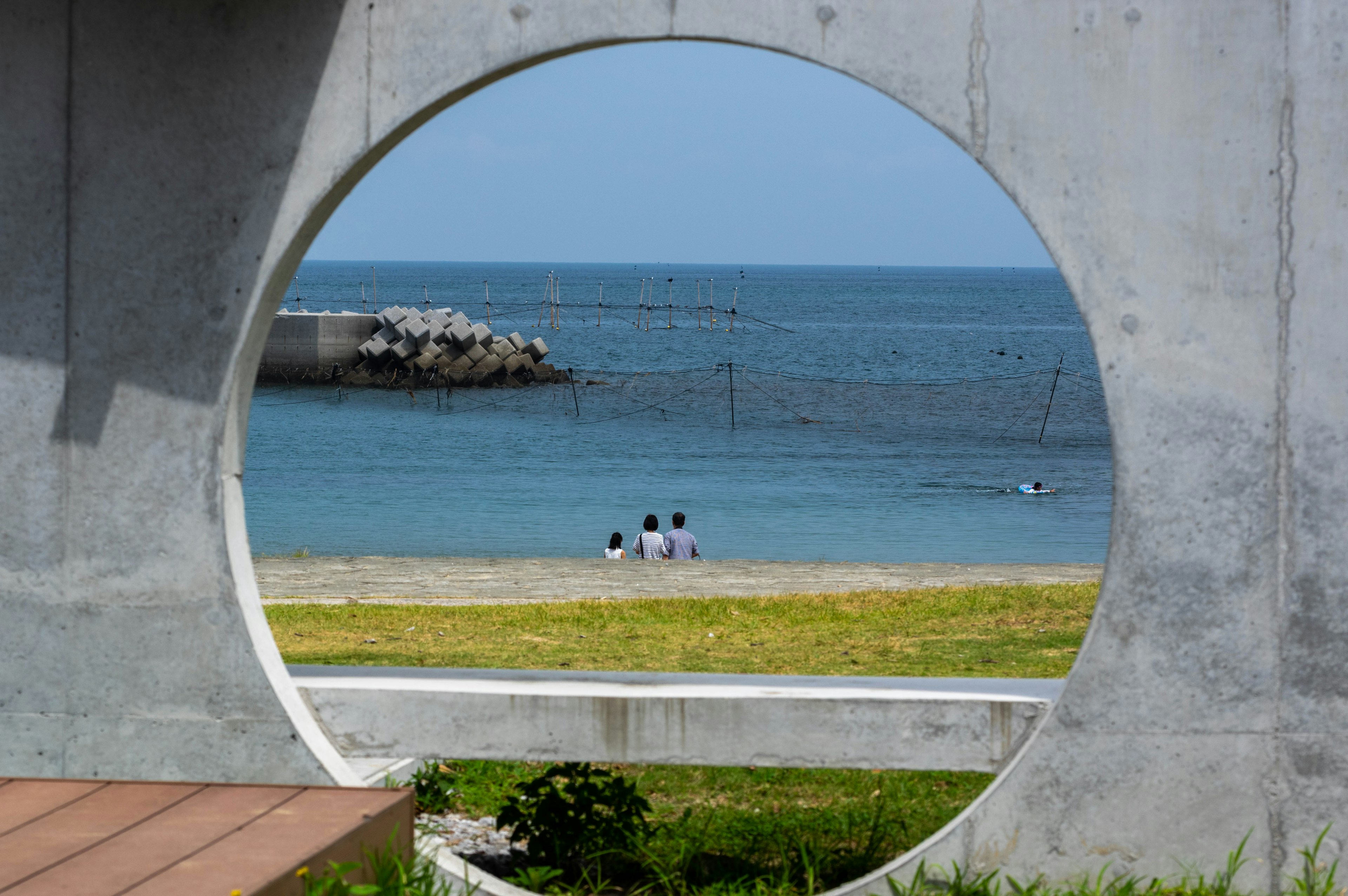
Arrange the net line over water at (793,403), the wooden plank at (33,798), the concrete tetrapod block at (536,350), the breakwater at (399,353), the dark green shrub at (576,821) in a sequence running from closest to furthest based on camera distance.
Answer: the wooden plank at (33,798) < the dark green shrub at (576,821) < the net line over water at (793,403) < the breakwater at (399,353) < the concrete tetrapod block at (536,350)

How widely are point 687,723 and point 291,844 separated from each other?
158 cm

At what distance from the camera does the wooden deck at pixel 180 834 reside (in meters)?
3.02

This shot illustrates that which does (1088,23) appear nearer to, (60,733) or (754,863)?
(754,863)

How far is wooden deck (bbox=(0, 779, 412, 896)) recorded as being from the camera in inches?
119

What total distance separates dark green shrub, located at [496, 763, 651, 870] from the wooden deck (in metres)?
1.27

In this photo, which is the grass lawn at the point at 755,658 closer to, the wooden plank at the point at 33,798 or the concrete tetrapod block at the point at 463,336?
the wooden plank at the point at 33,798

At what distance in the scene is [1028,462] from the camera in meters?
38.0

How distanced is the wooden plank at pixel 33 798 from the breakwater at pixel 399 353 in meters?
48.8

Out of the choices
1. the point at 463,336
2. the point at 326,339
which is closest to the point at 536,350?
the point at 463,336

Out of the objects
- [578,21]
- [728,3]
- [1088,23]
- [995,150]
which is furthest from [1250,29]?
[578,21]

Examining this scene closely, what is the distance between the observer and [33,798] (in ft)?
12.0

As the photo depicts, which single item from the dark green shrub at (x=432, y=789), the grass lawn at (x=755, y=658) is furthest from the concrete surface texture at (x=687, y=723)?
the dark green shrub at (x=432, y=789)

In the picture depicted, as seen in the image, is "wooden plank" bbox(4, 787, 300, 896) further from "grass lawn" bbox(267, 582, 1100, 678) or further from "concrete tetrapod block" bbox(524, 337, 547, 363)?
"concrete tetrapod block" bbox(524, 337, 547, 363)

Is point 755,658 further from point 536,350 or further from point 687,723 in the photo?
point 536,350
